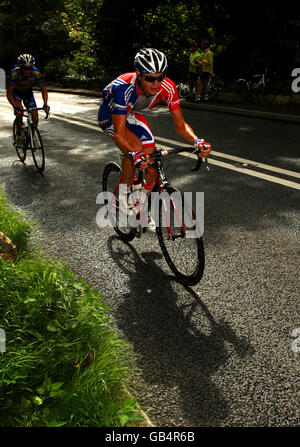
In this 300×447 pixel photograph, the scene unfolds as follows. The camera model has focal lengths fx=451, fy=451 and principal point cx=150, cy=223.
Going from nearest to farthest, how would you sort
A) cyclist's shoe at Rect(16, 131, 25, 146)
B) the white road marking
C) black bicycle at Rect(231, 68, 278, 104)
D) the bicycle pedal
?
the bicycle pedal
the white road marking
cyclist's shoe at Rect(16, 131, 25, 146)
black bicycle at Rect(231, 68, 278, 104)

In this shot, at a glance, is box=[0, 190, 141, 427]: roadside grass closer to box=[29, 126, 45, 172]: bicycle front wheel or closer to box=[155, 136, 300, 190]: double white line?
box=[155, 136, 300, 190]: double white line

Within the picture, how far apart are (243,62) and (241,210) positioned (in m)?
14.4

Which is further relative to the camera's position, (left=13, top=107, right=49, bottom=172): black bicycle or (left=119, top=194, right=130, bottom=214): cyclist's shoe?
(left=13, top=107, right=49, bottom=172): black bicycle

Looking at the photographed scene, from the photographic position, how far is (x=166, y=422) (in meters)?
2.59

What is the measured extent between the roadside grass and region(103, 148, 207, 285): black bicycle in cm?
117

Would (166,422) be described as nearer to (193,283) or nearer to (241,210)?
(193,283)

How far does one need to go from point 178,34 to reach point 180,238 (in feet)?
70.5

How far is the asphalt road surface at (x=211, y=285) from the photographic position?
2816 millimetres

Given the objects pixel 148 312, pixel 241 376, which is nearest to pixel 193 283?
pixel 148 312

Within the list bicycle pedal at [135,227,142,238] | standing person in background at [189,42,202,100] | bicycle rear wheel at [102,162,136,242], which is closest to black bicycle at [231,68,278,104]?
standing person in background at [189,42,202,100]

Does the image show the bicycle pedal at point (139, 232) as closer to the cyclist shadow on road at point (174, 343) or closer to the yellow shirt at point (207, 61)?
the cyclist shadow on road at point (174, 343)

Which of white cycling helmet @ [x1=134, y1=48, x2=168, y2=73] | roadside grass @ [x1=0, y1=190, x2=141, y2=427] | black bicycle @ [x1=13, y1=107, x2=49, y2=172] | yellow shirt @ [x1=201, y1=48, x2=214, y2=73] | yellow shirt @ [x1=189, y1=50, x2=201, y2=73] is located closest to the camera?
roadside grass @ [x1=0, y1=190, x2=141, y2=427]

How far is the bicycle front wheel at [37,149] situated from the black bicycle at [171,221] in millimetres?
3717

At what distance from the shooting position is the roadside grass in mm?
2381
